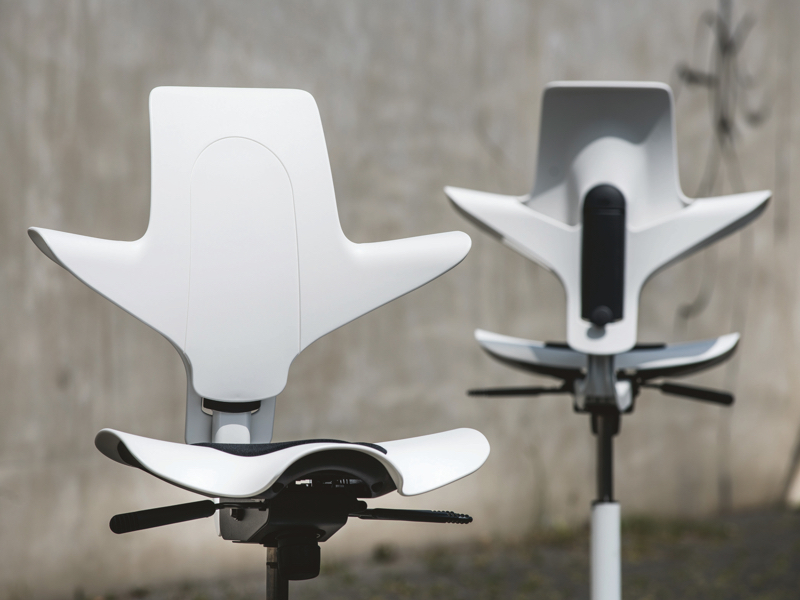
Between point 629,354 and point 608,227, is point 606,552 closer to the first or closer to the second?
point 629,354

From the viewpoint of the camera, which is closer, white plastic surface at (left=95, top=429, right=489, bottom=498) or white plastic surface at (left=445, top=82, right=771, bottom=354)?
white plastic surface at (left=95, top=429, right=489, bottom=498)

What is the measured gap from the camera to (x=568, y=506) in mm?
3766

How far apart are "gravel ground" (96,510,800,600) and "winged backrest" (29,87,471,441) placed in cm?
160

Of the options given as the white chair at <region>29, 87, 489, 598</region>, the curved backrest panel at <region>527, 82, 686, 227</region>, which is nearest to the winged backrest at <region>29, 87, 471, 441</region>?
the white chair at <region>29, 87, 489, 598</region>

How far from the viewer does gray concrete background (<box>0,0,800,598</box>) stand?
276 cm

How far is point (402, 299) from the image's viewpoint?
3461mm

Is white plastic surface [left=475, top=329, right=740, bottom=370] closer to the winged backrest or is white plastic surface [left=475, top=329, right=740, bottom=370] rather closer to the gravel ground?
the winged backrest

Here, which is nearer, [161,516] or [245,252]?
[161,516]

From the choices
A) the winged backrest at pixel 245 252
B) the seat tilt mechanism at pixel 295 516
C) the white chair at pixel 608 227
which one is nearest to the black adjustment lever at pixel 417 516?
the seat tilt mechanism at pixel 295 516

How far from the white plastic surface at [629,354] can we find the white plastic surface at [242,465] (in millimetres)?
799

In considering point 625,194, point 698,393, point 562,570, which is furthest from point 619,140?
point 562,570

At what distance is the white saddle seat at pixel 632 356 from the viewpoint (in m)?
2.01

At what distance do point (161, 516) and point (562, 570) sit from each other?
99.5 inches

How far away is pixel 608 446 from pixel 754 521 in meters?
2.42
